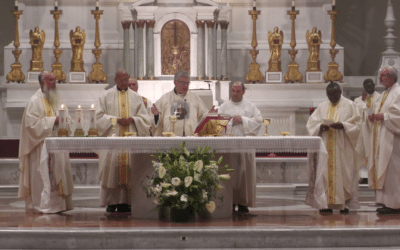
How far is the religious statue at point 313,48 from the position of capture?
451 inches

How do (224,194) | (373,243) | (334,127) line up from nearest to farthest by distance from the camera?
(373,243)
(224,194)
(334,127)

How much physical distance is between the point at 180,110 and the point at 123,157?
86cm

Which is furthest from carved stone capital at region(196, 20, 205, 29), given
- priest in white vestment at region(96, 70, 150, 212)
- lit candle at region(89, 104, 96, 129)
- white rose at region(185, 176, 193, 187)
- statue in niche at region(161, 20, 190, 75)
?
white rose at region(185, 176, 193, 187)

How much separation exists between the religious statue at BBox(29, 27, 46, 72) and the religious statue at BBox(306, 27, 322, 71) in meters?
4.39

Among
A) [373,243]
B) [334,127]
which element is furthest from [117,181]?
[373,243]

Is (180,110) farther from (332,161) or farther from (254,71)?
(254,71)

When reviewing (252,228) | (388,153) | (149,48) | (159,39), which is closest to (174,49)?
(159,39)

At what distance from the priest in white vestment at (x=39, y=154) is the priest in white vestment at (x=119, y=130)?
15.3 inches

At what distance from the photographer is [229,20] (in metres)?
12.3

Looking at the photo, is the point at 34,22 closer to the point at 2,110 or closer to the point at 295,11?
the point at 2,110

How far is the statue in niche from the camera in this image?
11539 millimetres

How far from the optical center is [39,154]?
7.84 metres

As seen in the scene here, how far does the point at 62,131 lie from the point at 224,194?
1813 mm

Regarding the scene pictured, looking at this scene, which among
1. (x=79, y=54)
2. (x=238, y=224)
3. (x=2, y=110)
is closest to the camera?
(x=238, y=224)
